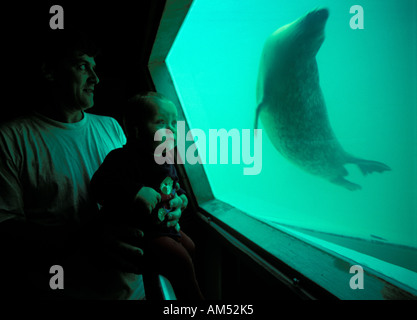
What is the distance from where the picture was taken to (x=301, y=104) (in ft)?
4.38

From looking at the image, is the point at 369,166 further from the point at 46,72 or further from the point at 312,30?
the point at 46,72

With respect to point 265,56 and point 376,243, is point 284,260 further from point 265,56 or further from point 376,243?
point 265,56

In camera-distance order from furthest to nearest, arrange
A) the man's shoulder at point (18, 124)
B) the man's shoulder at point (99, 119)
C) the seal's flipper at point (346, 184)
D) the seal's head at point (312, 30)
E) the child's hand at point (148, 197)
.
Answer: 1. the seal's flipper at point (346, 184)
2. the seal's head at point (312, 30)
3. the man's shoulder at point (99, 119)
4. the man's shoulder at point (18, 124)
5. the child's hand at point (148, 197)

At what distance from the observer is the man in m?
0.74

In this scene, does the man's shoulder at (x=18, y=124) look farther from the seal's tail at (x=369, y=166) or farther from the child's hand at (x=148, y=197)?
the seal's tail at (x=369, y=166)

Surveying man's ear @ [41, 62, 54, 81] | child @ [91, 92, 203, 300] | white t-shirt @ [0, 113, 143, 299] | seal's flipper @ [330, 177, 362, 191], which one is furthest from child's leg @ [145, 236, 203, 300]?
seal's flipper @ [330, 177, 362, 191]

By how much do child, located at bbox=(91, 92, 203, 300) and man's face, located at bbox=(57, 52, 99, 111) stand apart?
0.26 meters

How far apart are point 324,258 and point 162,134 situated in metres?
0.74

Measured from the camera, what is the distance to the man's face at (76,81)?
81cm

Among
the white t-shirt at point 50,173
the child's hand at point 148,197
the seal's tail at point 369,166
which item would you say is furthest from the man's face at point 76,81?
the seal's tail at point 369,166

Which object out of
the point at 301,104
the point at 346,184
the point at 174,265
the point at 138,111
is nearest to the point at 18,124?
the point at 138,111

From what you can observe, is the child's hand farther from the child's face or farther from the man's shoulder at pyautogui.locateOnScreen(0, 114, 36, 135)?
the man's shoulder at pyautogui.locateOnScreen(0, 114, 36, 135)

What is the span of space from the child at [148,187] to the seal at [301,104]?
0.95 metres

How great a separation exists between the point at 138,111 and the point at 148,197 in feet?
0.91
